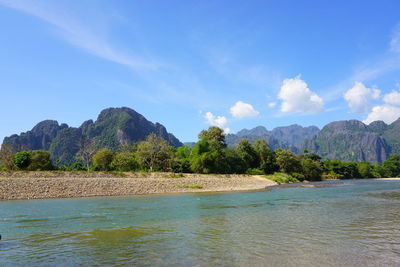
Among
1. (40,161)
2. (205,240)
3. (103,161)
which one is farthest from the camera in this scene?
(103,161)

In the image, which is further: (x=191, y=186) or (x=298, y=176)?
(x=298, y=176)

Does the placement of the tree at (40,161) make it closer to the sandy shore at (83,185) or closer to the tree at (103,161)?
the tree at (103,161)

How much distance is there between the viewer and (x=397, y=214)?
58.9ft

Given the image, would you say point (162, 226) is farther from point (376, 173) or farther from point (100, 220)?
point (376, 173)

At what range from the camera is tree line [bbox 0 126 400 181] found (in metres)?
60.0

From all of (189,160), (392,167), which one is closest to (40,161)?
(189,160)

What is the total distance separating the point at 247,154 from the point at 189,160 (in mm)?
26022

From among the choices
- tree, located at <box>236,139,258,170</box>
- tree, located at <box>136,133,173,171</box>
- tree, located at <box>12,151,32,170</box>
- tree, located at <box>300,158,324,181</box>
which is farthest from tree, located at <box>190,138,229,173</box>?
tree, located at <box>300,158,324,181</box>

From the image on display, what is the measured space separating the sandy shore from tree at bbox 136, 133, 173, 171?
857 inches

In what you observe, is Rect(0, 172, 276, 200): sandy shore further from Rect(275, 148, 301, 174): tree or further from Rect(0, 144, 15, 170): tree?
Rect(275, 148, 301, 174): tree

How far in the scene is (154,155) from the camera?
2872 inches

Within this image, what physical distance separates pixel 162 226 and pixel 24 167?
50106 millimetres

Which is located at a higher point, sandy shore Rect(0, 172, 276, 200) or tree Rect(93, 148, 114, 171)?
tree Rect(93, 148, 114, 171)

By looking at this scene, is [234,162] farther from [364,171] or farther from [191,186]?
[364,171]
